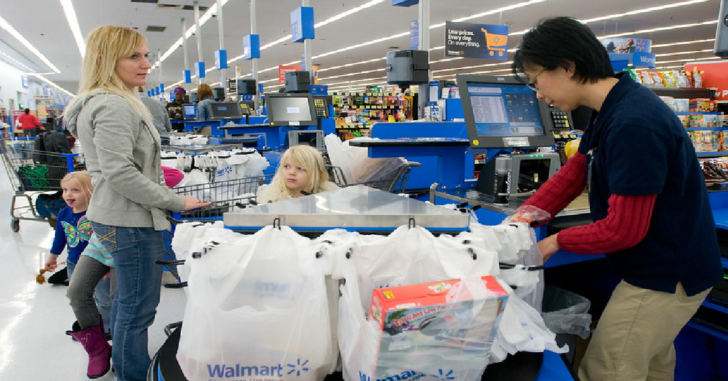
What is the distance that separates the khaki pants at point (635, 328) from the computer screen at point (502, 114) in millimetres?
834

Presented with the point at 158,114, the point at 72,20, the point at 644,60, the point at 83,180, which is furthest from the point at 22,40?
the point at 644,60

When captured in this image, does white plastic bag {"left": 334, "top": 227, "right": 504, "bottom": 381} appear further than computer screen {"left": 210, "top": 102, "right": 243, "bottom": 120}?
No

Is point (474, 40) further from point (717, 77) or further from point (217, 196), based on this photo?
point (217, 196)

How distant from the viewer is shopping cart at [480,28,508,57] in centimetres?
1028

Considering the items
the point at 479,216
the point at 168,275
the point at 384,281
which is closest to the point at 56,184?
the point at 168,275

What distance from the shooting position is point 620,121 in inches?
46.7

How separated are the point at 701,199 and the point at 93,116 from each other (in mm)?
2034

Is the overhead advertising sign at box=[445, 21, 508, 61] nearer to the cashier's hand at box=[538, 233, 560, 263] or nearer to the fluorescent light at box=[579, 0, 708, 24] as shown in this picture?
the fluorescent light at box=[579, 0, 708, 24]

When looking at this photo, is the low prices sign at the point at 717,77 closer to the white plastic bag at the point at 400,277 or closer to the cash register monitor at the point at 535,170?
the cash register monitor at the point at 535,170

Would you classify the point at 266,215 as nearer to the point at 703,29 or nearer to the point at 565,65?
the point at 565,65

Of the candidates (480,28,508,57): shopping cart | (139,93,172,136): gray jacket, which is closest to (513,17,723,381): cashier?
(139,93,172,136): gray jacket

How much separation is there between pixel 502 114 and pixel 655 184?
39.7 inches

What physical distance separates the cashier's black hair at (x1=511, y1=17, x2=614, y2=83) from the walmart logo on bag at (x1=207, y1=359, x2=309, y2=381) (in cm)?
106

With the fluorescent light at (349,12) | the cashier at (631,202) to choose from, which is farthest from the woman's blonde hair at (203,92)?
the cashier at (631,202)
